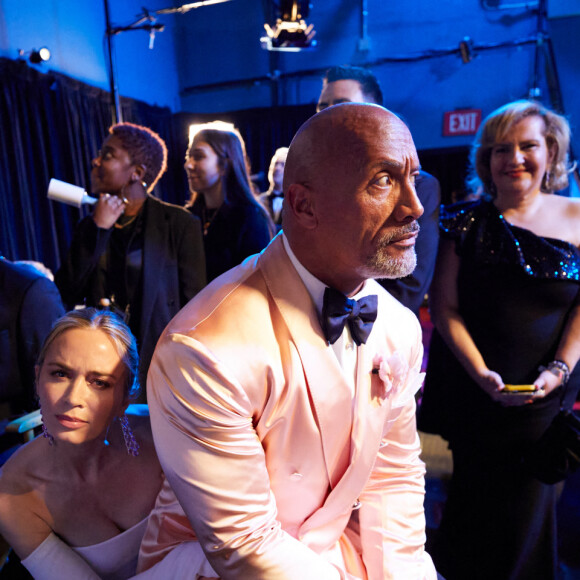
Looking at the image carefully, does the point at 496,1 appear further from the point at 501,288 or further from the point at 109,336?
the point at 109,336

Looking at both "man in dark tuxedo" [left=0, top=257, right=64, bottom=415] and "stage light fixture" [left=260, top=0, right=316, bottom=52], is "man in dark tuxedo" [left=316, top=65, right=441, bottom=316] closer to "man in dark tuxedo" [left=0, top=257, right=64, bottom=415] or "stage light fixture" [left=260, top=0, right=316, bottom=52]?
"man in dark tuxedo" [left=0, top=257, right=64, bottom=415]

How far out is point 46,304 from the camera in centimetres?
190

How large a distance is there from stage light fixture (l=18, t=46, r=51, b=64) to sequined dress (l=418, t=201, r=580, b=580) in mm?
4276

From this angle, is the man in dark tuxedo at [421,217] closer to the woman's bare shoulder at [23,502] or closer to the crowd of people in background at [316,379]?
the crowd of people in background at [316,379]

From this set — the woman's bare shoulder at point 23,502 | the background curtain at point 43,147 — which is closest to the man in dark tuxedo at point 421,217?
the woman's bare shoulder at point 23,502

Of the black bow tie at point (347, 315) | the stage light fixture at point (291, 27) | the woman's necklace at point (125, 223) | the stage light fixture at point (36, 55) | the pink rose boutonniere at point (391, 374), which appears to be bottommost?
the pink rose boutonniere at point (391, 374)

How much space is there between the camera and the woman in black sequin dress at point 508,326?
183 cm

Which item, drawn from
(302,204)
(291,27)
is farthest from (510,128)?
(291,27)

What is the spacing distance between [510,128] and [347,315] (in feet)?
4.01

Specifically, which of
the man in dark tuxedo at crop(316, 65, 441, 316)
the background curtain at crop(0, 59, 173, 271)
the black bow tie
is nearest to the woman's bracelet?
the man in dark tuxedo at crop(316, 65, 441, 316)

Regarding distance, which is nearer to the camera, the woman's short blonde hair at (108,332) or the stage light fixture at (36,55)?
the woman's short blonde hair at (108,332)

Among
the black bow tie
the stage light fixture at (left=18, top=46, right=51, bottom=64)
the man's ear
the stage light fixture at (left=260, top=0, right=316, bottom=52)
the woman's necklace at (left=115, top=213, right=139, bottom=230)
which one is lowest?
the woman's necklace at (left=115, top=213, right=139, bottom=230)

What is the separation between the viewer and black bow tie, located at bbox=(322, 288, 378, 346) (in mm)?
1077

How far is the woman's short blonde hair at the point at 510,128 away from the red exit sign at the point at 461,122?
528 centimetres
